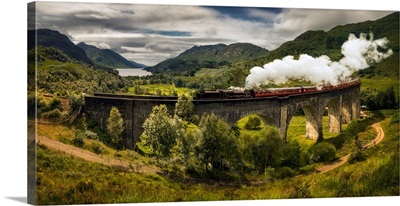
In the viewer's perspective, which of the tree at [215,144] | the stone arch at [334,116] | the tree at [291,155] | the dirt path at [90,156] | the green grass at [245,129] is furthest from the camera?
the stone arch at [334,116]

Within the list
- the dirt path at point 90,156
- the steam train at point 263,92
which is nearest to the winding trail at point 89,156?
the dirt path at point 90,156

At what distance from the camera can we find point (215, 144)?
1733 cm

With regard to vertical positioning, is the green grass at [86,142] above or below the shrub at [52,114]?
below

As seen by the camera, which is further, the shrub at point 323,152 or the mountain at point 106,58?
the shrub at point 323,152

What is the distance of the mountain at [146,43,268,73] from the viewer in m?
17.7

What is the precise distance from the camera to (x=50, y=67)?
15578 millimetres

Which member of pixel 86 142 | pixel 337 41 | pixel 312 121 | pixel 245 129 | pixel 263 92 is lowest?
pixel 86 142

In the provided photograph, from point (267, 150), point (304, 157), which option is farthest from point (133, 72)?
point (304, 157)

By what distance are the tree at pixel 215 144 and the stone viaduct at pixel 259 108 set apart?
34cm

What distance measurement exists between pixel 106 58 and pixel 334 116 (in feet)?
30.7

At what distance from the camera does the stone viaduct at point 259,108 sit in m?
16.7

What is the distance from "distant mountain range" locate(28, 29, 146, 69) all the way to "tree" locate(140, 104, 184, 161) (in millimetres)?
1807

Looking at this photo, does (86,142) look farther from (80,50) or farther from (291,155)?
(291,155)

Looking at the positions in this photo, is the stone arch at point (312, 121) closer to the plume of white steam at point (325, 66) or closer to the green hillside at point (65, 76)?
the plume of white steam at point (325, 66)
